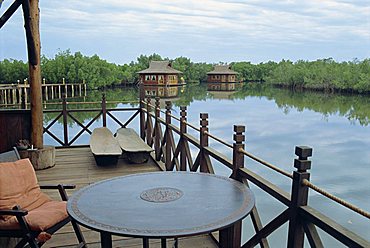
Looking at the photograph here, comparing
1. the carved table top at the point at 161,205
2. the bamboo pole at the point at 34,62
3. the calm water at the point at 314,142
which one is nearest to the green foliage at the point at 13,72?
the calm water at the point at 314,142

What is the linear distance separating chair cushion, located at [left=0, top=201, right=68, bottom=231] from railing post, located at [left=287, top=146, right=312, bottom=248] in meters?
1.54

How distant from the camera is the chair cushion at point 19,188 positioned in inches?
92.2

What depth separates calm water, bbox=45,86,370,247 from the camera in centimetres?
748

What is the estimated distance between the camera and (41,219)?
216cm

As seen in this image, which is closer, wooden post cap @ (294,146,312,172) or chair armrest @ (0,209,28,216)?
wooden post cap @ (294,146,312,172)

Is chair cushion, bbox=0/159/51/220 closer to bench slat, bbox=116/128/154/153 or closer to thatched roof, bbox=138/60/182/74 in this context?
bench slat, bbox=116/128/154/153

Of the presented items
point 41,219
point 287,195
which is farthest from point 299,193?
point 41,219

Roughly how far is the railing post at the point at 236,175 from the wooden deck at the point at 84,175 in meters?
0.31

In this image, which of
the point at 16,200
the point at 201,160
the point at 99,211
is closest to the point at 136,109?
the point at 201,160

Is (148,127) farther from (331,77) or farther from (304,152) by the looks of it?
(331,77)

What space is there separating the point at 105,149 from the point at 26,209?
8.83ft

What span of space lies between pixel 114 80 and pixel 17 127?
36.7 m

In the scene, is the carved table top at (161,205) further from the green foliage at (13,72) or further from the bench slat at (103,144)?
the green foliage at (13,72)

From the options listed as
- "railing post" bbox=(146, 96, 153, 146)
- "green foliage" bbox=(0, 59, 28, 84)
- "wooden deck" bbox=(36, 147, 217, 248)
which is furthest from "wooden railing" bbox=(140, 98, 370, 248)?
"green foliage" bbox=(0, 59, 28, 84)
